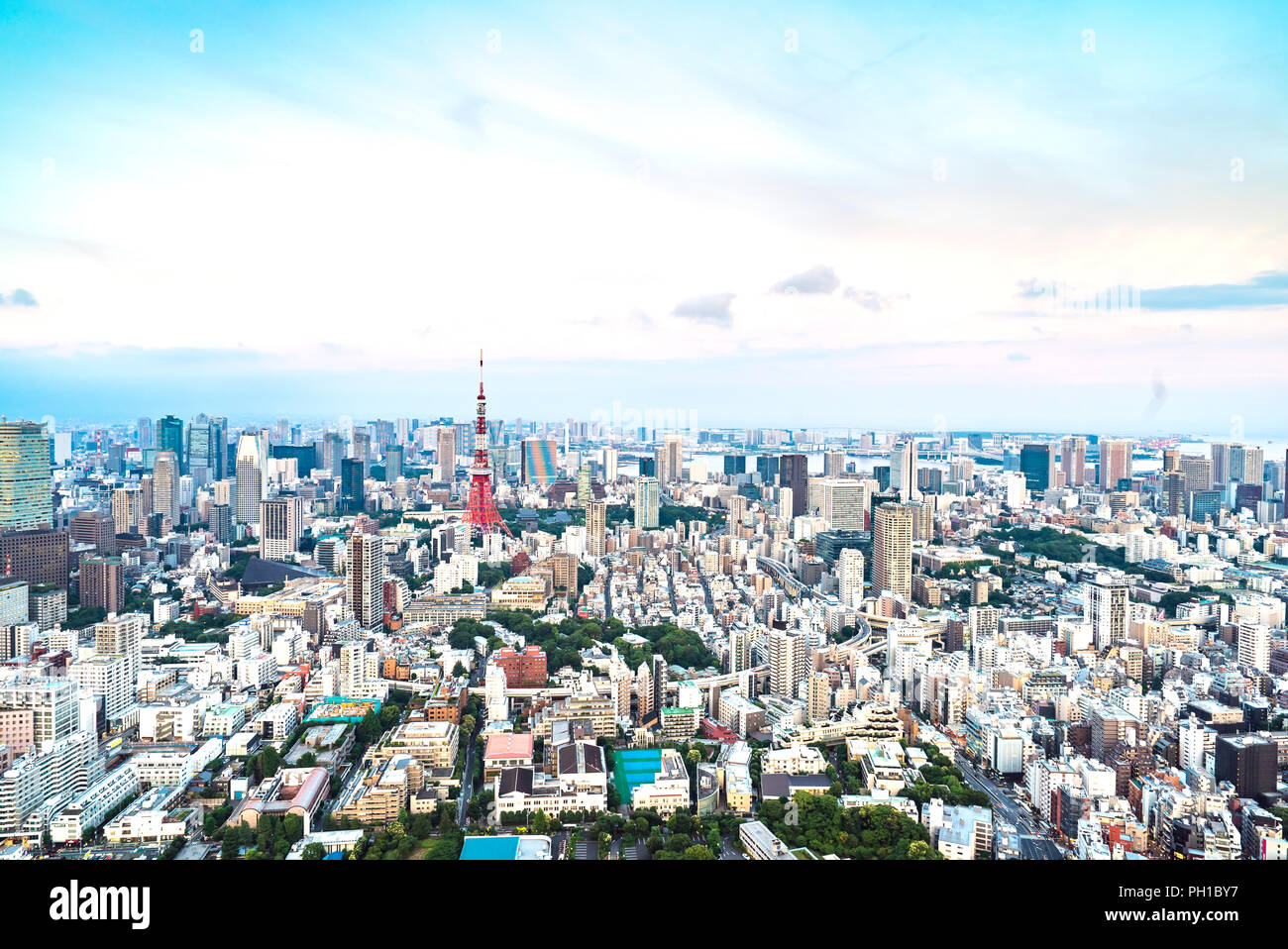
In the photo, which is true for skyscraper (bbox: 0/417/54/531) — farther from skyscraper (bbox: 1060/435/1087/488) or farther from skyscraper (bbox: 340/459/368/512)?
skyscraper (bbox: 1060/435/1087/488)

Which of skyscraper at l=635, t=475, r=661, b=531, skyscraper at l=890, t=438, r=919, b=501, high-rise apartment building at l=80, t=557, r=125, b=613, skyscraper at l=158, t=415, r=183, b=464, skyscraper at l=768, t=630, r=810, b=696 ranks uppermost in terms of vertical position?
skyscraper at l=158, t=415, r=183, b=464

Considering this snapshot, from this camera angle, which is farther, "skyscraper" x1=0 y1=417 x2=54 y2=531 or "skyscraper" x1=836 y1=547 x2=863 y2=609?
"skyscraper" x1=836 y1=547 x2=863 y2=609

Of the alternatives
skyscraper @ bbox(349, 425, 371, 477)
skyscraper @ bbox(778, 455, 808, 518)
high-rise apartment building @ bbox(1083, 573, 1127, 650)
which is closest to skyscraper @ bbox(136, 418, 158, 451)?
skyscraper @ bbox(349, 425, 371, 477)

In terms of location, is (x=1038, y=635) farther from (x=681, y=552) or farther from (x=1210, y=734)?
(x=681, y=552)

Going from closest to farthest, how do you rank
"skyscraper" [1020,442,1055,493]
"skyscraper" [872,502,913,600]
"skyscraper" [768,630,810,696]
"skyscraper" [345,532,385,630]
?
"skyscraper" [768,630,810,696] < "skyscraper" [345,532,385,630] < "skyscraper" [872,502,913,600] < "skyscraper" [1020,442,1055,493]
